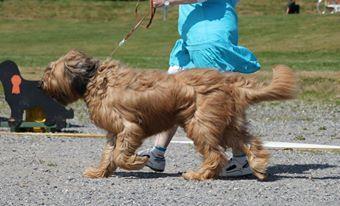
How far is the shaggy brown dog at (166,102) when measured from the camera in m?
8.20

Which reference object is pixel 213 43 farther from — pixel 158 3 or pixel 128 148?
pixel 128 148

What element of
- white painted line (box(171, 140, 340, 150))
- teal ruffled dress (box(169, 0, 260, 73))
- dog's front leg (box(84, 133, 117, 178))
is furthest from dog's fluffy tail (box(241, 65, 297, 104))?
white painted line (box(171, 140, 340, 150))

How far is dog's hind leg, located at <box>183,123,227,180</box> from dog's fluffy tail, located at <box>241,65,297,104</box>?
438mm

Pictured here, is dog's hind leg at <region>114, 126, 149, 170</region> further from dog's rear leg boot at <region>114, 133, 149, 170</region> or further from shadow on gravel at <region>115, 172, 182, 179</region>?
→ shadow on gravel at <region>115, 172, 182, 179</region>

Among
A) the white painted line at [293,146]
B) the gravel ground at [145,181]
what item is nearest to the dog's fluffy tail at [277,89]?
the gravel ground at [145,181]

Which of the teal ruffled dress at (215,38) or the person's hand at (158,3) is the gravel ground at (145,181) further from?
the person's hand at (158,3)

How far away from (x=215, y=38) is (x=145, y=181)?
1.44 m

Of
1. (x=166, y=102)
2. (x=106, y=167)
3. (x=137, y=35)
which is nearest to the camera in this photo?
(x=166, y=102)

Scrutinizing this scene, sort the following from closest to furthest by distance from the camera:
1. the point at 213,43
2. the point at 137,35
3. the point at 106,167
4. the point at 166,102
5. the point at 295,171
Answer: the point at 166,102 < the point at 106,167 < the point at 213,43 < the point at 295,171 < the point at 137,35

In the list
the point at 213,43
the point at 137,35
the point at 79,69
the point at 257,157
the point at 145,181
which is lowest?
the point at 137,35

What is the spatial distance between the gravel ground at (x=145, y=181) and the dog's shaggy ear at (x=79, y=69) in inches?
32.4

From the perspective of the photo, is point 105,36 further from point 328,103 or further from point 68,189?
point 68,189

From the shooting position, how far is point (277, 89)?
8320mm

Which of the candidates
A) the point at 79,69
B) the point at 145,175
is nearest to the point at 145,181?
the point at 145,175
